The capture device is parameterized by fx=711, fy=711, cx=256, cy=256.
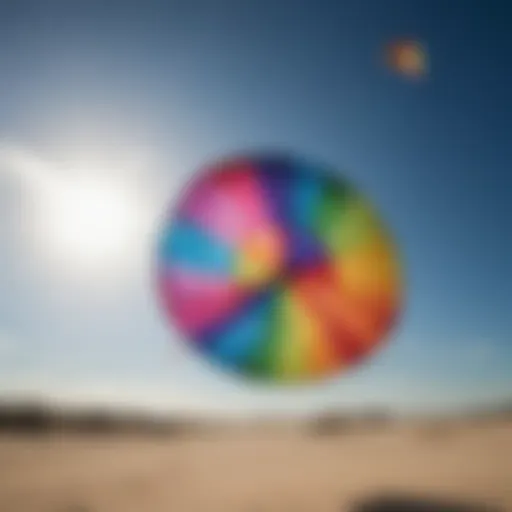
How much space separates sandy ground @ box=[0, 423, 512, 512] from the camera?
6.69ft

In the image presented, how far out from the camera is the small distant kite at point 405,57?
87.8 inches

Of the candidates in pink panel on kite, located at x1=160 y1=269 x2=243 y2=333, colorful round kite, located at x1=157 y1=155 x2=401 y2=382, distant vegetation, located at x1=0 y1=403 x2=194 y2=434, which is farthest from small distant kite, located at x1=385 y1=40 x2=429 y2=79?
distant vegetation, located at x1=0 y1=403 x2=194 y2=434

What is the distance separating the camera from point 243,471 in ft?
6.89

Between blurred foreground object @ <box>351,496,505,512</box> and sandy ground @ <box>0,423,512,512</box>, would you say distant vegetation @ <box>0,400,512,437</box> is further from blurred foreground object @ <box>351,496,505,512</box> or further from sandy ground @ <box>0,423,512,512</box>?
blurred foreground object @ <box>351,496,505,512</box>

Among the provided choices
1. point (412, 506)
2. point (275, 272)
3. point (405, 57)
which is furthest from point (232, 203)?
point (412, 506)

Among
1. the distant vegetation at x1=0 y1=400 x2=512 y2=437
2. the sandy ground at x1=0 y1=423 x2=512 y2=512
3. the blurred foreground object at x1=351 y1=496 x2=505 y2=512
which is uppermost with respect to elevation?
the distant vegetation at x1=0 y1=400 x2=512 y2=437

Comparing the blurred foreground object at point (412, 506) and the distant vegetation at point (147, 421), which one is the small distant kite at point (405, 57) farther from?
the blurred foreground object at point (412, 506)

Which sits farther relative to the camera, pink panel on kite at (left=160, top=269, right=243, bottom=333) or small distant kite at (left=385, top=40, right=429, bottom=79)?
small distant kite at (left=385, top=40, right=429, bottom=79)

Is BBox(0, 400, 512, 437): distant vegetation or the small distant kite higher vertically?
the small distant kite

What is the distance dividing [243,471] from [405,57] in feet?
4.48

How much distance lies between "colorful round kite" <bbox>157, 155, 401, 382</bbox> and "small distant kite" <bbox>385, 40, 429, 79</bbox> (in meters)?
0.42

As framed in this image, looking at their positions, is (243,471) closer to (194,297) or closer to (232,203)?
(194,297)

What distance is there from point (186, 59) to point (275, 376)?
39.9 inches

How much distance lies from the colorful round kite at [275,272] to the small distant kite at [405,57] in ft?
1.38
